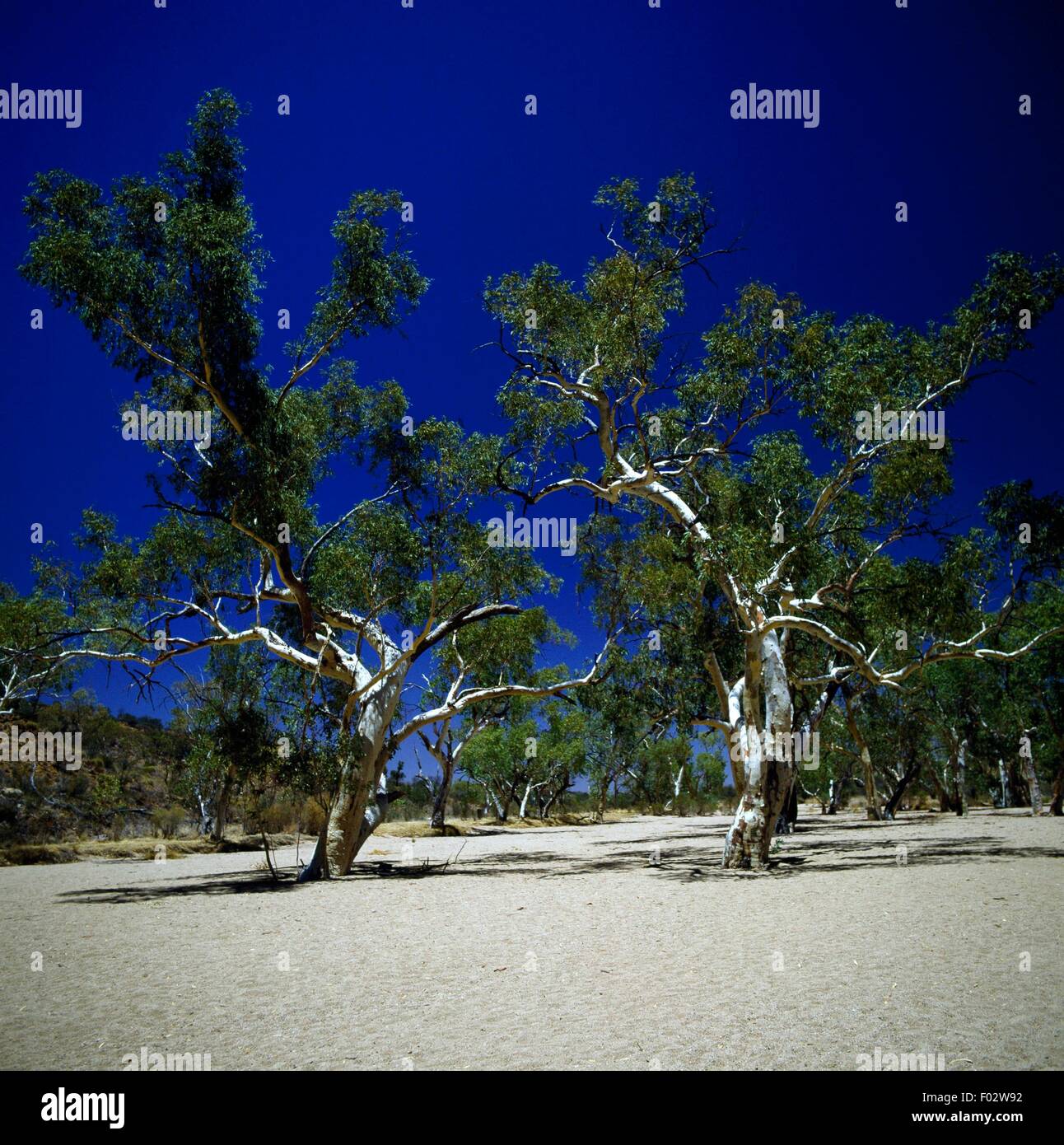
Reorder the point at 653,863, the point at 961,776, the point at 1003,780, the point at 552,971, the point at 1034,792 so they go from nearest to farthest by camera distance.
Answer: the point at 552,971, the point at 653,863, the point at 1034,792, the point at 961,776, the point at 1003,780

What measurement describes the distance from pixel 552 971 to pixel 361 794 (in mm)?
8930

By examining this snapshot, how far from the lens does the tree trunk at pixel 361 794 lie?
50.6ft

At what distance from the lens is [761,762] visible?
1465 cm

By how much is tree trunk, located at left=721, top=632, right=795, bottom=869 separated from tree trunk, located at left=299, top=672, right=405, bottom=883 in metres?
7.41

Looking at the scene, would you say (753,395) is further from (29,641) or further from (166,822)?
(166,822)

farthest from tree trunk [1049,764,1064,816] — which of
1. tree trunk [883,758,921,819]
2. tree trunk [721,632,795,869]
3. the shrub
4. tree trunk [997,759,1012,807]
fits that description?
the shrub

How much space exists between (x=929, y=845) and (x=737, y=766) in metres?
5.94

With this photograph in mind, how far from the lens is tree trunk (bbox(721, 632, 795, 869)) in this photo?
1467 centimetres

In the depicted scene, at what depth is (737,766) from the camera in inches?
763

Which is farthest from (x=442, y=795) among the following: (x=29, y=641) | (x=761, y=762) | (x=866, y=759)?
(x=761, y=762)

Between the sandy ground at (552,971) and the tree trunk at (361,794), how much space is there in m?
0.76
